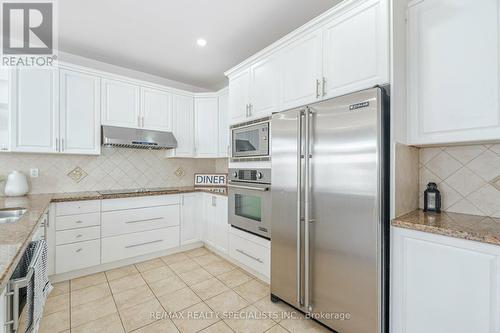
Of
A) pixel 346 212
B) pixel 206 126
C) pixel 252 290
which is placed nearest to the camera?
pixel 346 212

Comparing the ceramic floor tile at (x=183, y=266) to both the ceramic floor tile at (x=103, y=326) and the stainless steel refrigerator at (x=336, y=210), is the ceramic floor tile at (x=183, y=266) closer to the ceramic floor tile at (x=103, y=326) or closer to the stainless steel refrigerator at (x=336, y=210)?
the ceramic floor tile at (x=103, y=326)

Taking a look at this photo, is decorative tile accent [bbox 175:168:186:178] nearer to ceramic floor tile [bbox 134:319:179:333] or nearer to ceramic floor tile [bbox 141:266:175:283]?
ceramic floor tile [bbox 141:266:175:283]

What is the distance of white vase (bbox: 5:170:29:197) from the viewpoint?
8.16 feet

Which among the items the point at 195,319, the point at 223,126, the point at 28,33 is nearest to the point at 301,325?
the point at 195,319

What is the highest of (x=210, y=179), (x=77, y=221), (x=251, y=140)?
(x=251, y=140)

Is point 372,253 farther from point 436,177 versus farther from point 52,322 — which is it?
point 52,322

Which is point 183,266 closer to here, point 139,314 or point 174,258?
point 174,258

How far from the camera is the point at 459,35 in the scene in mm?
1420

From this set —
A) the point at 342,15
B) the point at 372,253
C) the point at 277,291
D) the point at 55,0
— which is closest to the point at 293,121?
the point at 342,15

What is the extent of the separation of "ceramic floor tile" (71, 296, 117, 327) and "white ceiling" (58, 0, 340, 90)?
258 centimetres

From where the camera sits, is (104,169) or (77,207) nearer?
(77,207)

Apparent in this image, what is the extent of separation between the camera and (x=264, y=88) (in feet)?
7.64

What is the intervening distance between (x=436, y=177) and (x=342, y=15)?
Result: 4.41ft

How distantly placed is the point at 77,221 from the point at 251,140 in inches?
79.7
